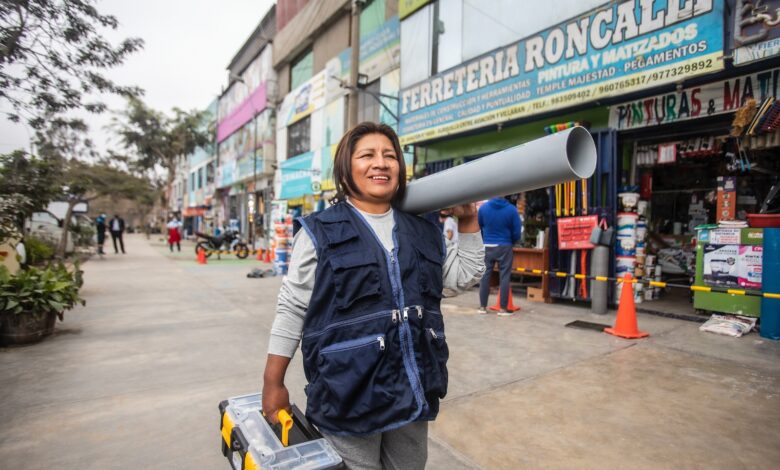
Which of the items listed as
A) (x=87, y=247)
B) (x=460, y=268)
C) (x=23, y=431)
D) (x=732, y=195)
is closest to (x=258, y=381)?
(x=23, y=431)

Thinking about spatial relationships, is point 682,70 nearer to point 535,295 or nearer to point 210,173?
point 535,295

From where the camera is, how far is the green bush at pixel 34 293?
14.4ft

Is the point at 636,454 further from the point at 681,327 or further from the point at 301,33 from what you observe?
the point at 301,33

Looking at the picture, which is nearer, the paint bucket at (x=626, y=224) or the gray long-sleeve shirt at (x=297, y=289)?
the gray long-sleeve shirt at (x=297, y=289)

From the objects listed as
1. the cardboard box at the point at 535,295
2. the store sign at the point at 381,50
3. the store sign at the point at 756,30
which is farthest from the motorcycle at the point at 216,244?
the store sign at the point at 756,30

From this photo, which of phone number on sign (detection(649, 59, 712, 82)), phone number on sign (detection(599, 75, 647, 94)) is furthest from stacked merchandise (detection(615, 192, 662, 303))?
phone number on sign (detection(649, 59, 712, 82))

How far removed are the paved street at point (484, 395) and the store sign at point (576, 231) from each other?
1382mm

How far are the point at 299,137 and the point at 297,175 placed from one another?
Answer: 202cm

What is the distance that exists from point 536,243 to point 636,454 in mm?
5911

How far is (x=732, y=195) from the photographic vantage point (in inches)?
239

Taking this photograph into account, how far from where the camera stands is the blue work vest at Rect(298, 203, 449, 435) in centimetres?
125

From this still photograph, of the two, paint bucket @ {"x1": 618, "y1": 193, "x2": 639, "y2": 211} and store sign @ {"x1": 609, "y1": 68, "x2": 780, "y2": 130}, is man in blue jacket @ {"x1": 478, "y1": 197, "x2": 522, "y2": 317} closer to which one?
paint bucket @ {"x1": 618, "y1": 193, "x2": 639, "y2": 211}

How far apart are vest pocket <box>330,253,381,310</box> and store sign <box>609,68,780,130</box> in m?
6.09

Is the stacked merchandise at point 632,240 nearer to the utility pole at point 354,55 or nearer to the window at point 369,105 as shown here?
the utility pole at point 354,55
